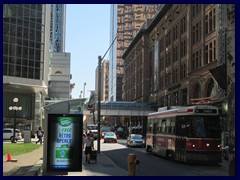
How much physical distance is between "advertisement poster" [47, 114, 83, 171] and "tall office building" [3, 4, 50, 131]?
49.1 m

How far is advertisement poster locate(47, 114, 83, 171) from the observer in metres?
16.0

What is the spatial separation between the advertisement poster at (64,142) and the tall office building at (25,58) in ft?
161

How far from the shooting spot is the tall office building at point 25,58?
65000 mm

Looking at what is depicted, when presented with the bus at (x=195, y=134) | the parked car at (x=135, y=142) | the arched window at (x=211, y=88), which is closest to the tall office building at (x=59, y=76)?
the arched window at (x=211, y=88)

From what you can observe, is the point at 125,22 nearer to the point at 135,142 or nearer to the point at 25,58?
the point at 25,58

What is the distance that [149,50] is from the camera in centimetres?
10294

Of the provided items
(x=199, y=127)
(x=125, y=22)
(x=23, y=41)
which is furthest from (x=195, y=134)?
(x=125, y=22)

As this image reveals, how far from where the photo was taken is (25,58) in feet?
220

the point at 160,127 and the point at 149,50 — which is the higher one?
the point at 149,50

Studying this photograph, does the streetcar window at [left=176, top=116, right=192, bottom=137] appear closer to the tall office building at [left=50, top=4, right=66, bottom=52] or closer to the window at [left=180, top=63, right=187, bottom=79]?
the window at [left=180, top=63, right=187, bottom=79]

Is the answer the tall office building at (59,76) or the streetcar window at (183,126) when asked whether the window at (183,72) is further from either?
the tall office building at (59,76)

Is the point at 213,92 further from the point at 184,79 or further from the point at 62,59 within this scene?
the point at 62,59

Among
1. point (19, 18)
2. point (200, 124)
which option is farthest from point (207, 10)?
point (200, 124)

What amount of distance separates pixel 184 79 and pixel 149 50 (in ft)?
126
